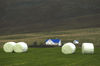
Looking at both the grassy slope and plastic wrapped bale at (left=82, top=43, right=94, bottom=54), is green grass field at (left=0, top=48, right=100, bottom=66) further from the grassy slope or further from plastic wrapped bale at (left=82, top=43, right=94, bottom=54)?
the grassy slope

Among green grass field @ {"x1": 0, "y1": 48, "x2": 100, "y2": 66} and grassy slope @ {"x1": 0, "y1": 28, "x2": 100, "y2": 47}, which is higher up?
green grass field @ {"x1": 0, "y1": 48, "x2": 100, "y2": 66}

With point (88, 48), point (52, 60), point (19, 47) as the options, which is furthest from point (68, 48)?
point (19, 47)

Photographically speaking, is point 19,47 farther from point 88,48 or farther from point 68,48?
point 88,48

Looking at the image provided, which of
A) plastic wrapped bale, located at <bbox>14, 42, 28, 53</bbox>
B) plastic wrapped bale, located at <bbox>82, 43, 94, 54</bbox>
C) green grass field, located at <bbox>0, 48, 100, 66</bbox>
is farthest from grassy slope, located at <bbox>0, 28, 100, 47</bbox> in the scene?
green grass field, located at <bbox>0, 48, 100, 66</bbox>

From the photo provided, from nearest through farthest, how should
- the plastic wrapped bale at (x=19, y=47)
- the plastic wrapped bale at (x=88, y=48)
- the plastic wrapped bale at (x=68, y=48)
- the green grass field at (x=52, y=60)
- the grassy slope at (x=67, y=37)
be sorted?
the green grass field at (x=52, y=60)
the plastic wrapped bale at (x=88, y=48)
the plastic wrapped bale at (x=68, y=48)
the plastic wrapped bale at (x=19, y=47)
the grassy slope at (x=67, y=37)

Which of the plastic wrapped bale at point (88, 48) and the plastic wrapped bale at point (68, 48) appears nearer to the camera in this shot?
the plastic wrapped bale at point (88, 48)

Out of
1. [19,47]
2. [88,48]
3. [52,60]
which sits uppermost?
[88,48]

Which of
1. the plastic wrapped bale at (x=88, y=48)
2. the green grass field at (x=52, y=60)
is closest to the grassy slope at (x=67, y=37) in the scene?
the plastic wrapped bale at (x=88, y=48)

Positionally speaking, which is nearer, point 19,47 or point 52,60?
point 52,60

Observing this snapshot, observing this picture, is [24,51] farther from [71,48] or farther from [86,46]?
[86,46]

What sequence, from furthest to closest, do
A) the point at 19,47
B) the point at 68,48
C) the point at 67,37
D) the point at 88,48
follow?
1. the point at 67,37
2. the point at 19,47
3. the point at 68,48
4. the point at 88,48

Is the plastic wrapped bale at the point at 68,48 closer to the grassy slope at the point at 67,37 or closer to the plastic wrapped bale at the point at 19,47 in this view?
the plastic wrapped bale at the point at 19,47

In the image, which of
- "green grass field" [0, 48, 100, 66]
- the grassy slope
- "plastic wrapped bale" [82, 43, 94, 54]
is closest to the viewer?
"green grass field" [0, 48, 100, 66]

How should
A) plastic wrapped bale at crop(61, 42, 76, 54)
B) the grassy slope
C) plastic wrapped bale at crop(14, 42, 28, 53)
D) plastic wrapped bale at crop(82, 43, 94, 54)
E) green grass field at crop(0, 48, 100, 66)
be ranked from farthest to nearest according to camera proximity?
1. the grassy slope
2. plastic wrapped bale at crop(14, 42, 28, 53)
3. plastic wrapped bale at crop(61, 42, 76, 54)
4. plastic wrapped bale at crop(82, 43, 94, 54)
5. green grass field at crop(0, 48, 100, 66)
